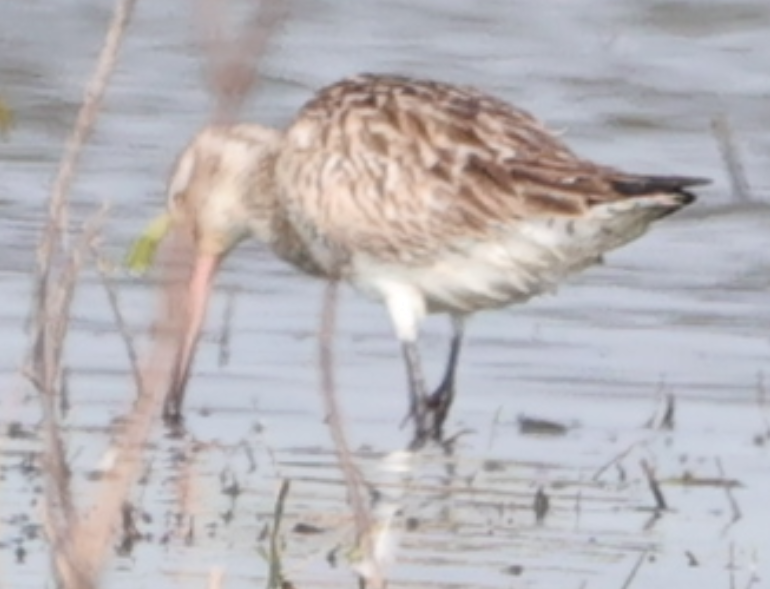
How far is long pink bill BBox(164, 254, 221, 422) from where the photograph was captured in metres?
7.90

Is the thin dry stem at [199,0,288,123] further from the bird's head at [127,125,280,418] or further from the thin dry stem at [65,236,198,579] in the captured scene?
the bird's head at [127,125,280,418]

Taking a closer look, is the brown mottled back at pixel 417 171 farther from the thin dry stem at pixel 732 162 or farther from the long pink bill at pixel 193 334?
the thin dry stem at pixel 732 162

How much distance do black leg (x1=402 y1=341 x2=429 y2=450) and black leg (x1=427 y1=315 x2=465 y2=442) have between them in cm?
2

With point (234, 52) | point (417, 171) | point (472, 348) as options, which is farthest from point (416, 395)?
point (234, 52)

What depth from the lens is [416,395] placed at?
8164 millimetres

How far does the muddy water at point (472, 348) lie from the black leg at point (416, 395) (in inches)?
3.3

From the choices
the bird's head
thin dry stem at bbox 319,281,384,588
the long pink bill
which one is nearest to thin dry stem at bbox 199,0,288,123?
thin dry stem at bbox 319,281,384,588

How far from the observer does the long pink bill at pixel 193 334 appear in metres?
7.90

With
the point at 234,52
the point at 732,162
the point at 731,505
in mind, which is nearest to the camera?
the point at 234,52

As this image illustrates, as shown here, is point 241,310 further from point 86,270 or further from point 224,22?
point 224,22

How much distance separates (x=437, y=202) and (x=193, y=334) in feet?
2.45

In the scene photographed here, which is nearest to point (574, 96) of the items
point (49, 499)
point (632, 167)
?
point (632, 167)

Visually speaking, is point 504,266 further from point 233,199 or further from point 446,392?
point 233,199

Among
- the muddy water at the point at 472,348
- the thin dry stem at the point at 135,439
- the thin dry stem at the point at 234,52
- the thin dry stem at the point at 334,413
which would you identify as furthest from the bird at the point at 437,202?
the thin dry stem at the point at 234,52
